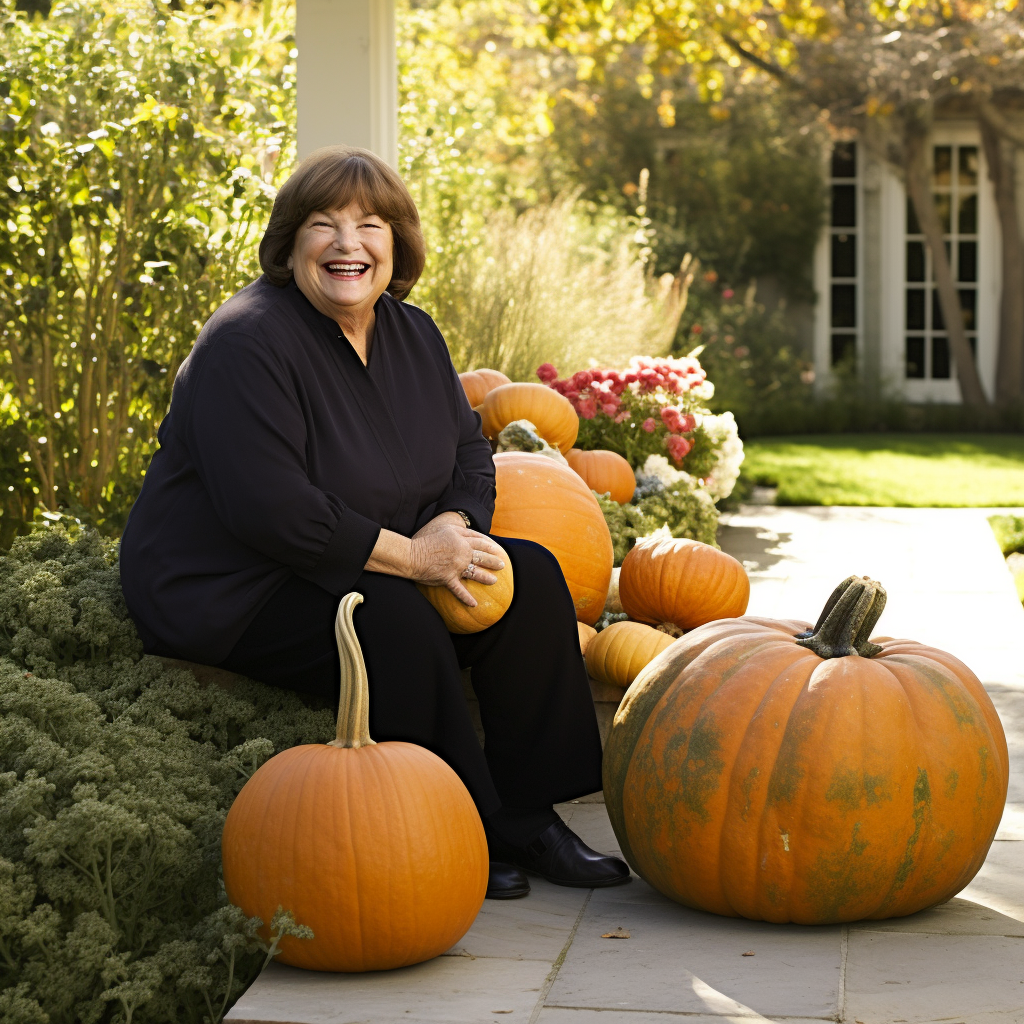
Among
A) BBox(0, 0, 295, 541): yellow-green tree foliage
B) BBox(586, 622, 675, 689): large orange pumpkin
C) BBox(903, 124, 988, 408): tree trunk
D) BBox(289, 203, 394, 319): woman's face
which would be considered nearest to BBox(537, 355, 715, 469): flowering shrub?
BBox(0, 0, 295, 541): yellow-green tree foliage

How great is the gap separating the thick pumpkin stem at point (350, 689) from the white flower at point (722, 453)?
383cm

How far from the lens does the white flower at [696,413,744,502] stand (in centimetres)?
579

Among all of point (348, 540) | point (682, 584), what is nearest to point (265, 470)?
point (348, 540)

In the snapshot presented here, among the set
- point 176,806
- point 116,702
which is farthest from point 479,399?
point 176,806

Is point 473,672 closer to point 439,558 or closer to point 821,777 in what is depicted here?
point 439,558

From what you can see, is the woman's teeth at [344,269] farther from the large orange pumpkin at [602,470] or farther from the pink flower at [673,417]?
the pink flower at [673,417]

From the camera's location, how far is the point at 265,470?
7.68 ft

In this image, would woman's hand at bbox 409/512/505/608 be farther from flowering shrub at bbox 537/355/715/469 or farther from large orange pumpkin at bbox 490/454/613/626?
flowering shrub at bbox 537/355/715/469

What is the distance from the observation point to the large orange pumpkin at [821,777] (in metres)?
2.11

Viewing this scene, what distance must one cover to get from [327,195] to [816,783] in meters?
1.43

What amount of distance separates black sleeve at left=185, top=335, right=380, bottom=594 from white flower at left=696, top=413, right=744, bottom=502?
3.54 metres

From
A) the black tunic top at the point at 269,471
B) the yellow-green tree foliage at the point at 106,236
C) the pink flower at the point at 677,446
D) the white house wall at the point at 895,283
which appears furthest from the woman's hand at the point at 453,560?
the white house wall at the point at 895,283

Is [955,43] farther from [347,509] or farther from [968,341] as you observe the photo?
[347,509]

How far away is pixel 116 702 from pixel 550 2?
19.1 ft
